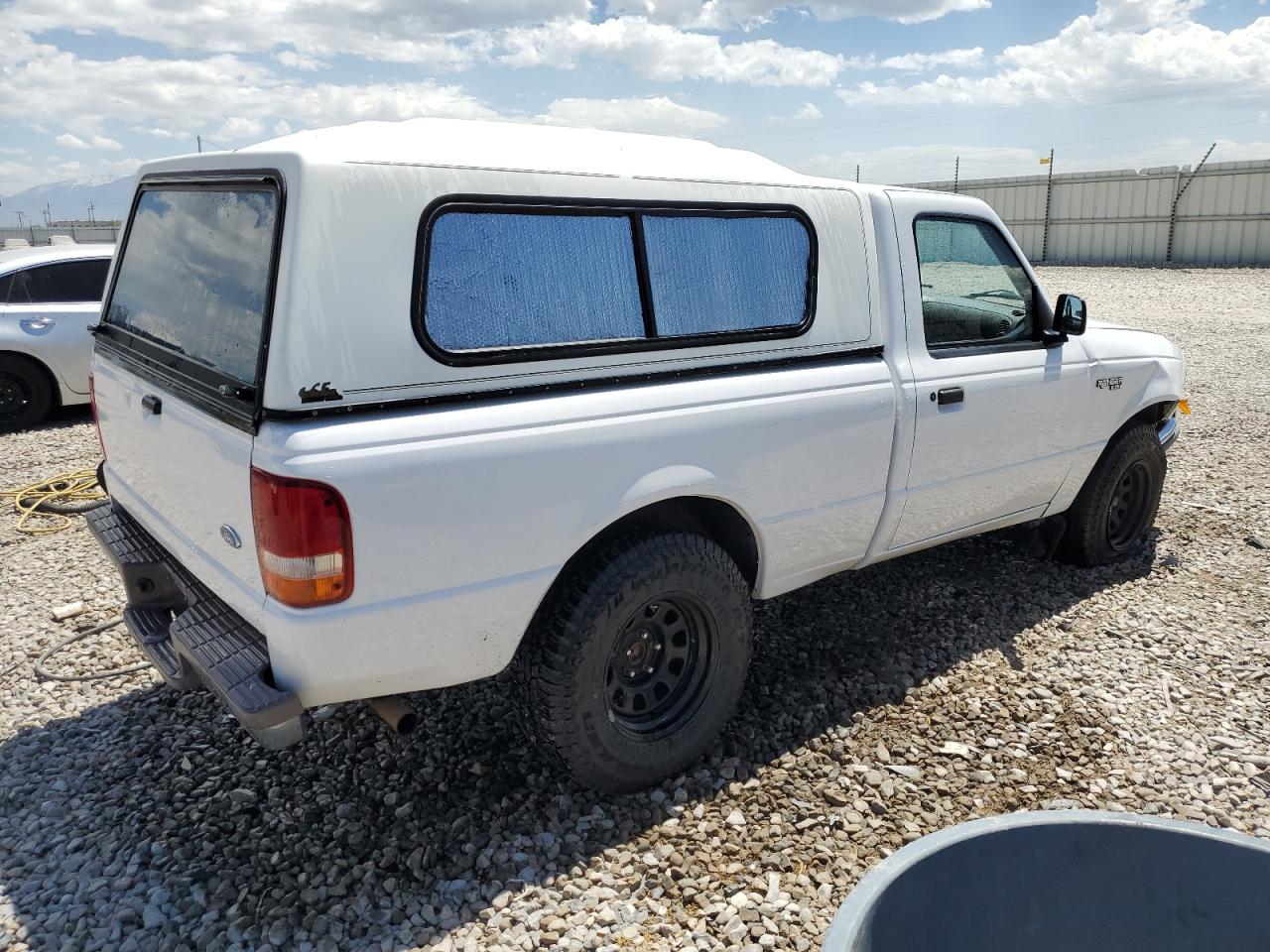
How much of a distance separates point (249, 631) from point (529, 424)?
1014mm

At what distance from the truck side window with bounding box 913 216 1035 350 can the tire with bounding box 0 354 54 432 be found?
320 inches

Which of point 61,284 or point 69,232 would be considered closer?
point 61,284

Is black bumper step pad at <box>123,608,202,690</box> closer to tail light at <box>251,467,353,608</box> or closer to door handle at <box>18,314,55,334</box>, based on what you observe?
tail light at <box>251,467,353,608</box>

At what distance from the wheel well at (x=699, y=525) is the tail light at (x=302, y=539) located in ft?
2.57

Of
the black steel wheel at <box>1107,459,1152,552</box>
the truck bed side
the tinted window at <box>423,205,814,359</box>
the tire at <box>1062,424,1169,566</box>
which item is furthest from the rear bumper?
the black steel wheel at <box>1107,459,1152,552</box>

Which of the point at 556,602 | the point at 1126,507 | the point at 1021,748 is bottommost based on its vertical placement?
the point at 1021,748

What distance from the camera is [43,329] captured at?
848 cm

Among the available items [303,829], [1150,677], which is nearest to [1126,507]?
[1150,677]

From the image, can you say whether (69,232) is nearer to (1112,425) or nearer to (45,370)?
(45,370)

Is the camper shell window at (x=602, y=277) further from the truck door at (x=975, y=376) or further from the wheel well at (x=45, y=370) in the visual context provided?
the wheel well at (x=45, y=370)

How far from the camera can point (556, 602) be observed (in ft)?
9.64

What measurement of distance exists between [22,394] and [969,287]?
8306 millimetres

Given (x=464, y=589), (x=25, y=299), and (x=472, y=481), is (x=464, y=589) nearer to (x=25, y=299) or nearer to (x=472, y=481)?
(x=472, y=481)

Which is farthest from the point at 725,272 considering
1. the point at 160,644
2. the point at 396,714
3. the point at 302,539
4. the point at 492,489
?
the point at 160,644
